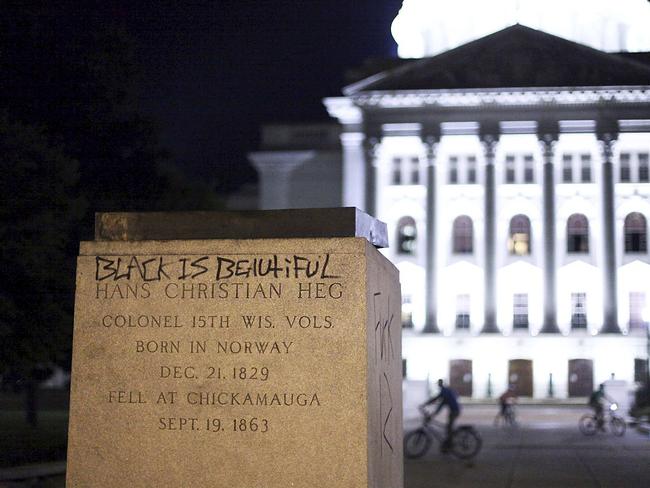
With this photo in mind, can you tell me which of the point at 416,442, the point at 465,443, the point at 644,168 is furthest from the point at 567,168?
the point at 465,443

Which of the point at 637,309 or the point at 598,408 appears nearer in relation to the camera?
the point at 598,408

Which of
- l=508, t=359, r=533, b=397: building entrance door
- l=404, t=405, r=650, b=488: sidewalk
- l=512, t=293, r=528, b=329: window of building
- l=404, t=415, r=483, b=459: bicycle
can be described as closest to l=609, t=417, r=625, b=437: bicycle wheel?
l=404, t=405, r=650, b=488: sidewalk

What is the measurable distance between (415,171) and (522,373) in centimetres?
1459

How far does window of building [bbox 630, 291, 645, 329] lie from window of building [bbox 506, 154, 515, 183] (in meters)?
10.4

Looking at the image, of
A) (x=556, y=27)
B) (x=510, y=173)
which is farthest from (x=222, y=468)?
(x=556, y=27)

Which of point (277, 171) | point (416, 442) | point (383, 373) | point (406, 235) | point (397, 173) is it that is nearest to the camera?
point (383, 373)

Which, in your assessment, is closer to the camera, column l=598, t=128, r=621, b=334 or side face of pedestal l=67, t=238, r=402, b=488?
side face of pedestal l=67, t=238, r=402, b=488

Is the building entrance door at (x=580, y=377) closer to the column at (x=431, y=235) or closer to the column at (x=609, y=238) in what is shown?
the column at (x=609, y=238)

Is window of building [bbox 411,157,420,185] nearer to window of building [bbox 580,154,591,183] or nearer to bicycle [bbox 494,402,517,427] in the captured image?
window of building [bbox 580,154,591,183]

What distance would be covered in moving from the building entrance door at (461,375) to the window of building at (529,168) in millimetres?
12571

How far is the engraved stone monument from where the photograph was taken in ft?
16.7

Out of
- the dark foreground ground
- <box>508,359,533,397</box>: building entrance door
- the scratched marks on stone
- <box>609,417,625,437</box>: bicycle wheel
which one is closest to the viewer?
the scratched marks on stone

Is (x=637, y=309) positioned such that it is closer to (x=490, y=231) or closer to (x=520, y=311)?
(x=520, y=311)

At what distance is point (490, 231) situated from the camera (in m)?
64.7
